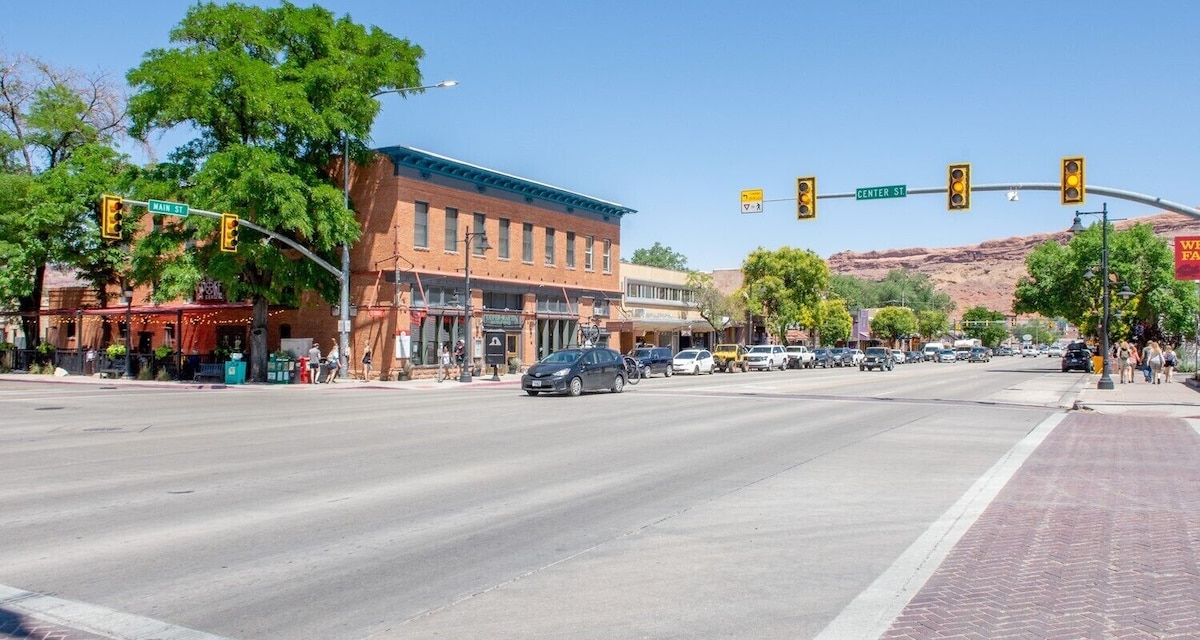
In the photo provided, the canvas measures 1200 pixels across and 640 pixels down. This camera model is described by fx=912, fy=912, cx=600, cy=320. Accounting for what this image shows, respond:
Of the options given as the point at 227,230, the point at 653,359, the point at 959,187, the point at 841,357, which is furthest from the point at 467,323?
the point at 841,357

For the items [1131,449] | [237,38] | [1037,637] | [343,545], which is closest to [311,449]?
[343,545]

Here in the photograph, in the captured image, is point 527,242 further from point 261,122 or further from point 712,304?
point 712,304

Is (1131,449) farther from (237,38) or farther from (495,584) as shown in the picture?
(237,38)

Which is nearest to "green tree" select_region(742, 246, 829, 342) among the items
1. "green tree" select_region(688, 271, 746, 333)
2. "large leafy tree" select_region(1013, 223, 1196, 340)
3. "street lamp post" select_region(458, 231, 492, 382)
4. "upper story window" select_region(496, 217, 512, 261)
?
"green tree" select_region(688, 271, 746, 333)

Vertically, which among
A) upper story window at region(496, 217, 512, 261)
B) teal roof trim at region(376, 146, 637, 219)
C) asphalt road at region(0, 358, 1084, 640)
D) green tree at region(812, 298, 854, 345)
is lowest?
asphalt road at region(0, 358, 1084, 640)

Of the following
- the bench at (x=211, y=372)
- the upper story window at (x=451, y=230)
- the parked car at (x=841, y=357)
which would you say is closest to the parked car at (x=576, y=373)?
the upper story window at (x=451, y=230)

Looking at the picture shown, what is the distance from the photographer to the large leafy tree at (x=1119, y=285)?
205 ft

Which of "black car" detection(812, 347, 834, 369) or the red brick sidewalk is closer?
the red brick sidewalk

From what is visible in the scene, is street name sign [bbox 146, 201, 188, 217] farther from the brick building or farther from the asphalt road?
the brick building

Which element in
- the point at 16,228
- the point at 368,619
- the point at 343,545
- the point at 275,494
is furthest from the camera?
the point at 16,228

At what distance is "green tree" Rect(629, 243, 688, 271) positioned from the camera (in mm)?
130125

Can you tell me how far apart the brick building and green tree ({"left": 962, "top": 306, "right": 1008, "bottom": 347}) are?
→ 122 meters

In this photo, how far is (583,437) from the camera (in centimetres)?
1608

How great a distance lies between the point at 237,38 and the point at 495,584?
3415 centimetres
